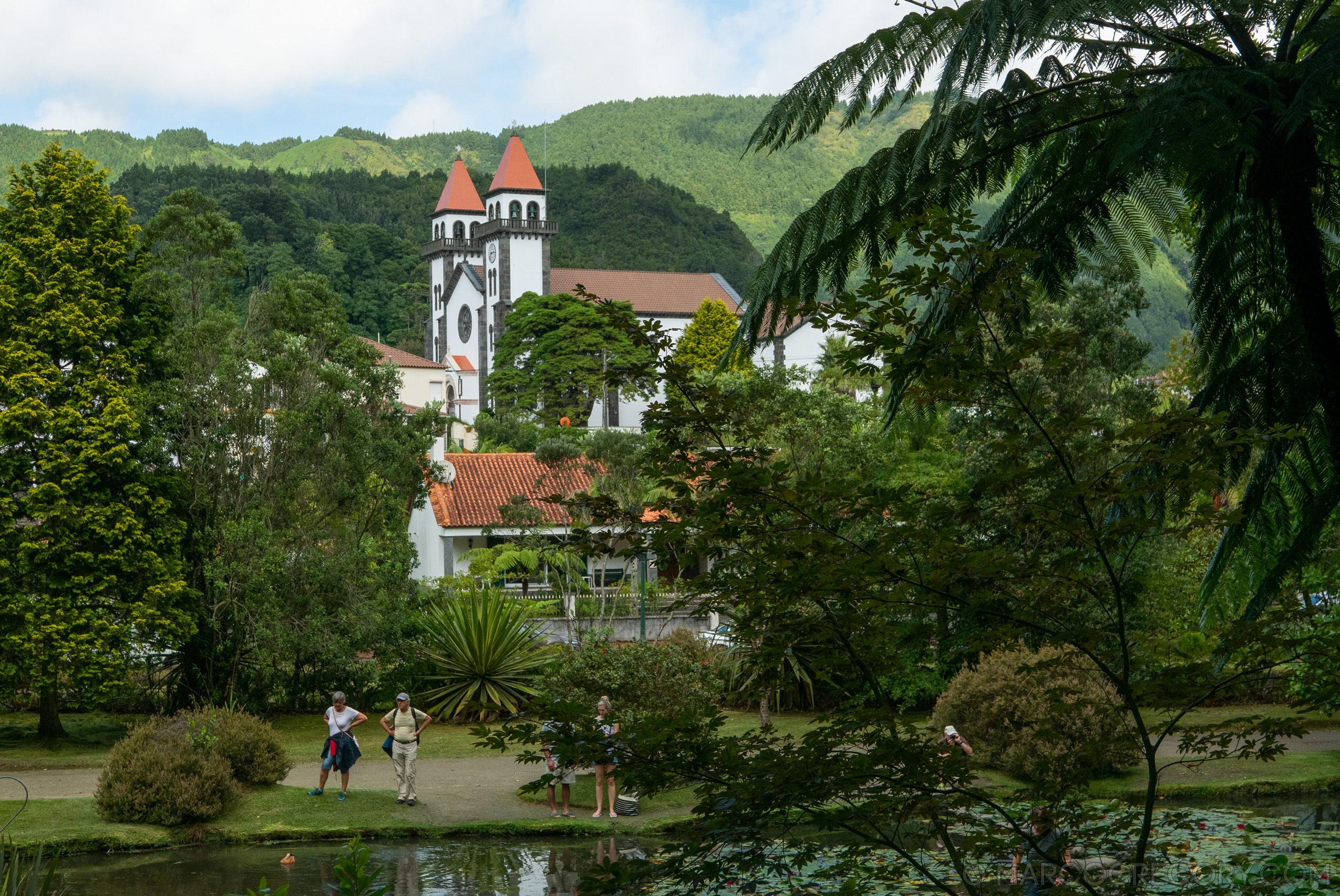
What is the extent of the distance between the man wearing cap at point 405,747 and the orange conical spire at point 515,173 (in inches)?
2723

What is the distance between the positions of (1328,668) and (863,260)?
243 cm

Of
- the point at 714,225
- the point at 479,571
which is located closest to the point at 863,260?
the point at 479,571

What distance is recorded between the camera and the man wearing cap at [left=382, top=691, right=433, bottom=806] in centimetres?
1255

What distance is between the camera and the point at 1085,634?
391cm

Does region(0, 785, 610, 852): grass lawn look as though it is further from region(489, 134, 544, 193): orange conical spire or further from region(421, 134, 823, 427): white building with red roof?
region(489, 134, 544, 193): orange conical spire

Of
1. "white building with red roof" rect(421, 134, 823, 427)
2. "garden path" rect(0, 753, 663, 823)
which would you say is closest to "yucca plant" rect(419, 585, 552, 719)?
"garden path" rect(0, 753, 663, 823)

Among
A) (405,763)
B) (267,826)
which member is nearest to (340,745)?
(405,763)

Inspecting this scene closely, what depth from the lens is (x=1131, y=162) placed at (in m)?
4.19

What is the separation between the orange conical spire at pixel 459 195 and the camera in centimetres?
8525

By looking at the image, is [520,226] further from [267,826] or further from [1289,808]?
[1289,808]

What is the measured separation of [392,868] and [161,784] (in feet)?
8.97

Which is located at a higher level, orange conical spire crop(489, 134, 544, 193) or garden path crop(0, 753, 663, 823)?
orange conical spire crop(489, 134, 544, 193)

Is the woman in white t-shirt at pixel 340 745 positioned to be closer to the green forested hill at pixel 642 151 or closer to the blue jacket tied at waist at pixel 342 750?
the blue jacket tied at waist at pixel 342 750

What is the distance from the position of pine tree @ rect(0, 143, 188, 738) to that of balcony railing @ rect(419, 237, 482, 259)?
68730mm
